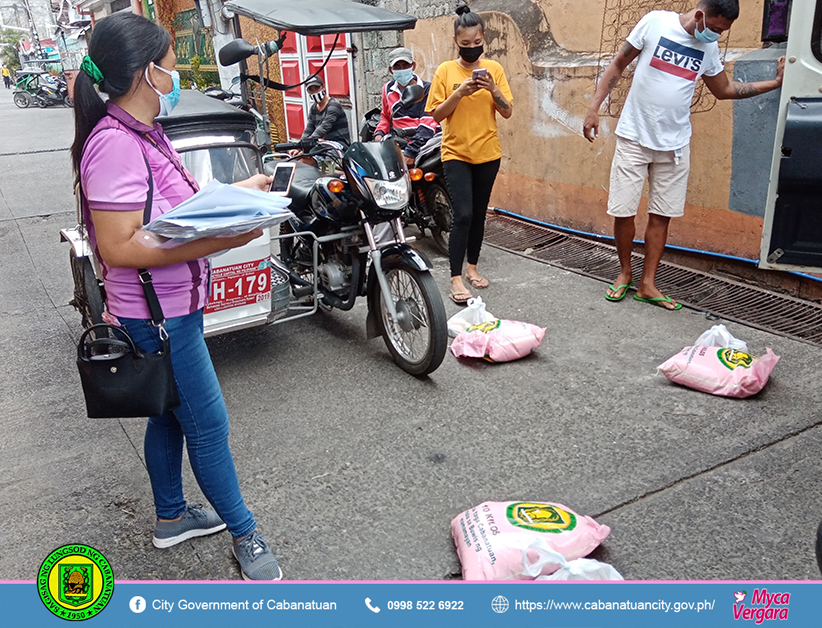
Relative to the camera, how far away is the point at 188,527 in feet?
9.12

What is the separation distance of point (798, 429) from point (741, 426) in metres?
0.24

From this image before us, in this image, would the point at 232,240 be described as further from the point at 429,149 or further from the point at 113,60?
the point at 429,149

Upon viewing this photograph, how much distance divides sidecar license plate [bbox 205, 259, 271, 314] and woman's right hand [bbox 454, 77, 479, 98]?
1.64 m

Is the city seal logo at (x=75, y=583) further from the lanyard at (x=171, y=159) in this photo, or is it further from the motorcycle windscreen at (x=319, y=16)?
the motorcycle windscreen at (x=319, y=16)

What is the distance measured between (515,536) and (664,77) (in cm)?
323

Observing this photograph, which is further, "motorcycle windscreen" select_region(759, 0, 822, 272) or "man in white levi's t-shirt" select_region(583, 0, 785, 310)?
"man in white levi's t-shirt" select_region(583, 0, 785, 310)

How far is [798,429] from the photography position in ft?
11.1

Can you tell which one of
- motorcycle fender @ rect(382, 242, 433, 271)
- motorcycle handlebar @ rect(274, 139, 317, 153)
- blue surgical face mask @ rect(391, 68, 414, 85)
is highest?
blue surgical face mask @ rect(391, 68, 414, 85)

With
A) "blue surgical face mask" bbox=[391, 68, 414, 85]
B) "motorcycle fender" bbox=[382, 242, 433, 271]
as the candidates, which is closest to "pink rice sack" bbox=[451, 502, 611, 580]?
"motorcycle fender" bbox=[382, 242, 433, 271]

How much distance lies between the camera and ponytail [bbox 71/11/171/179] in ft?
6.95
